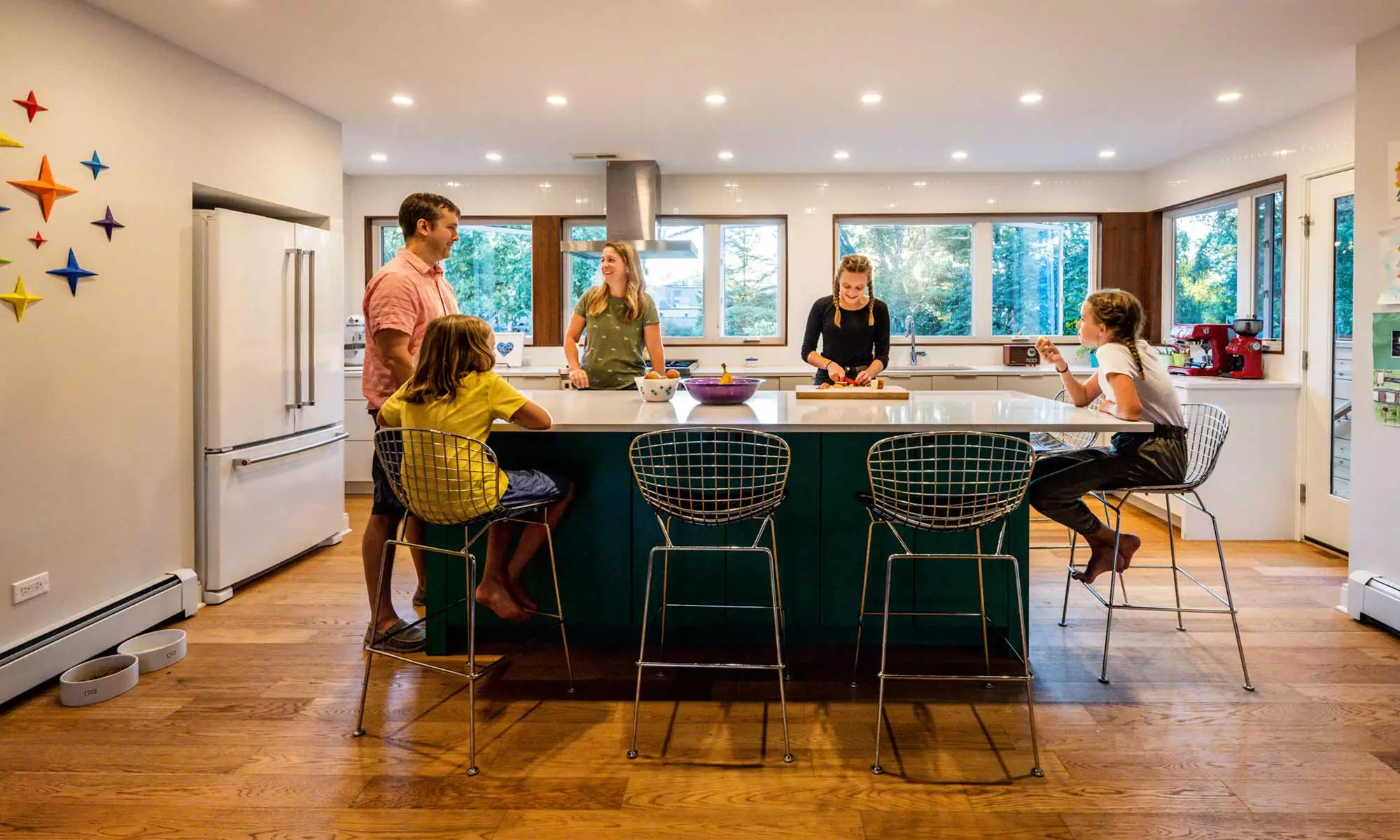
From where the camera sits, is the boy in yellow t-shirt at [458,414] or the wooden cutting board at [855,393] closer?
the boy in yellow t-shirt at [458,414]

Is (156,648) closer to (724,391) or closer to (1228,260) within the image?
(724,391)

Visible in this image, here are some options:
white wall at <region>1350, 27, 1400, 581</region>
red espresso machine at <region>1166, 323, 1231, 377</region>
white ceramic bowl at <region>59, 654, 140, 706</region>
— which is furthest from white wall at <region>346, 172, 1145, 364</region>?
white ceramic bowl at <region>59, 654, 140, 706</region>

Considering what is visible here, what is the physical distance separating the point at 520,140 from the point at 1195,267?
4.62m

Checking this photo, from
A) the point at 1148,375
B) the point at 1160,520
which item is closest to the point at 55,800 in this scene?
the point at 1148,375

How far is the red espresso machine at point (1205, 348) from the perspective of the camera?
5.25 m

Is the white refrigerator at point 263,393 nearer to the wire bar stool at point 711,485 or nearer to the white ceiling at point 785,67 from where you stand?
the white ceiling at point 785,67

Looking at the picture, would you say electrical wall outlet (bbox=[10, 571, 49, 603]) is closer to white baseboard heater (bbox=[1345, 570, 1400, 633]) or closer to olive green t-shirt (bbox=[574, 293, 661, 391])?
olive green t-shirt (bbox=[574, 293, 661, 391])

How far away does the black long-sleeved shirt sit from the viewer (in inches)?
171

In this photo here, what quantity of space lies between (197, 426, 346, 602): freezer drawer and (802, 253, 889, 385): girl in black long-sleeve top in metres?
2.57

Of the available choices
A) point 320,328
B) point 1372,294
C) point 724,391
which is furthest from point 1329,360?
point 320,328

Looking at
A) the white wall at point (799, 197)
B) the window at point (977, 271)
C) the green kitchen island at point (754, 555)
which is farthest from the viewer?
the window at point (977, 271)

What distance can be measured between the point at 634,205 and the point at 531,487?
393cm

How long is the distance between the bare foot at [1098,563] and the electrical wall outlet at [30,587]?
140 inches

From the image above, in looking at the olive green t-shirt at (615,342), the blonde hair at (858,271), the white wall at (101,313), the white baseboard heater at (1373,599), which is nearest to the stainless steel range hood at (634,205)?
the blonde hair at (858,271)
